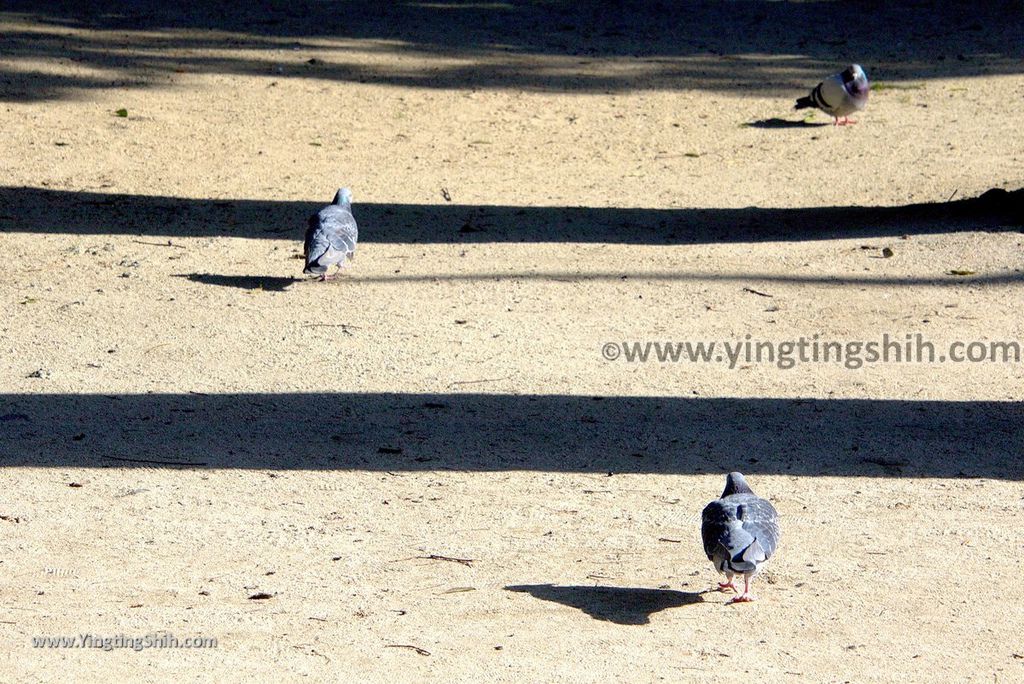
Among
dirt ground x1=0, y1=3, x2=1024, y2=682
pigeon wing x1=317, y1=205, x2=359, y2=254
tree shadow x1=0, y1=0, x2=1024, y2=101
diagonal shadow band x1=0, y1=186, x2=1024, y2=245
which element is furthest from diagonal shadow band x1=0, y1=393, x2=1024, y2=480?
tree shadow x1=0, y1=0, x2=1024, y2=101

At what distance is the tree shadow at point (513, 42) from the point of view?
500 inches

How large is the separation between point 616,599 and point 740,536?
1.68 feet

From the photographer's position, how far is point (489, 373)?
260 inches

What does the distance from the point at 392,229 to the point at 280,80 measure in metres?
3.99

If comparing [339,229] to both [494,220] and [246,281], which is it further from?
[494,220]

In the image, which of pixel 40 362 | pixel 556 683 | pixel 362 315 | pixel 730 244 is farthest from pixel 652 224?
pixel 556 683

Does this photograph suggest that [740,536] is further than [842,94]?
No

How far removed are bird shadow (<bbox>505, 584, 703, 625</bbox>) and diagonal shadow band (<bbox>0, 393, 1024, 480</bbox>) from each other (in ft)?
3.48

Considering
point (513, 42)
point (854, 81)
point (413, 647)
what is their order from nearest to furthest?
point (413, 647), point (854, 81), point (513, 42)

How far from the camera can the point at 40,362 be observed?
6.58 meters

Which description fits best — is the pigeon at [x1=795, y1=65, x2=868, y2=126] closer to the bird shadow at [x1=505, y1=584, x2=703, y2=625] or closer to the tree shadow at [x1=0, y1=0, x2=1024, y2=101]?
the tree shadow at [x1=0, y1=0, x2=1024, y2=101]

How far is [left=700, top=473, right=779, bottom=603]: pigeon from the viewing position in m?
4.15

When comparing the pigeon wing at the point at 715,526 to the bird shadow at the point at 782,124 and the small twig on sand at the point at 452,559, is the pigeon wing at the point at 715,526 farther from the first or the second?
the bird shadow at the point at 782,124

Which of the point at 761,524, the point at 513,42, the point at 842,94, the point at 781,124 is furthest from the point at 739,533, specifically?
the point at 513,42
